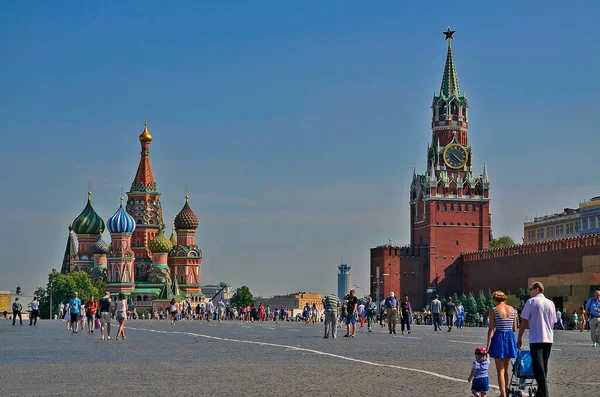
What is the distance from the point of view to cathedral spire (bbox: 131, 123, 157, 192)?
116m

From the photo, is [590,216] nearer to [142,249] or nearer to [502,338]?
[142,249]

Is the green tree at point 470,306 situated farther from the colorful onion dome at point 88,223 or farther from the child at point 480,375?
the child at point 480,375

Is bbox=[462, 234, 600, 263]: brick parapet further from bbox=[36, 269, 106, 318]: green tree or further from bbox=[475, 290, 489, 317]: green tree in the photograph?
bbox=[36, 269, 106, 318]: green tree

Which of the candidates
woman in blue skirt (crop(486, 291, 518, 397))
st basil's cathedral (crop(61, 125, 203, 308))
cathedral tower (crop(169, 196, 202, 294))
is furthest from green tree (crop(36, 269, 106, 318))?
woman in blue skirt (crop(486, 291, 518, 397))

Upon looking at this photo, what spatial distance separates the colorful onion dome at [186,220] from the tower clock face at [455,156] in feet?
86.3

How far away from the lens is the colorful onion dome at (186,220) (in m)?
117

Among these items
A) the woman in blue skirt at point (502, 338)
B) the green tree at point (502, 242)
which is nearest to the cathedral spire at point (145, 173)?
the green tree at point (502, 242)

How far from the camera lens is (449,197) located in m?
118

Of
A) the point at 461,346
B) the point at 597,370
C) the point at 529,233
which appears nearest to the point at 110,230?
the point at 529,233

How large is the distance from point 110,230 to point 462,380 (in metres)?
99.2

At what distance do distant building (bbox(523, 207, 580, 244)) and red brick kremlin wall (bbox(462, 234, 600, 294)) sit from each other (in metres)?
15.3

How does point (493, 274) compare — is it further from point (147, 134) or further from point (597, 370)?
point (597, 370)

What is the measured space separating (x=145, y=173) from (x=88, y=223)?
791 cm

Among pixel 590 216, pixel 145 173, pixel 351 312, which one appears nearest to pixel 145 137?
pixel 145 173
